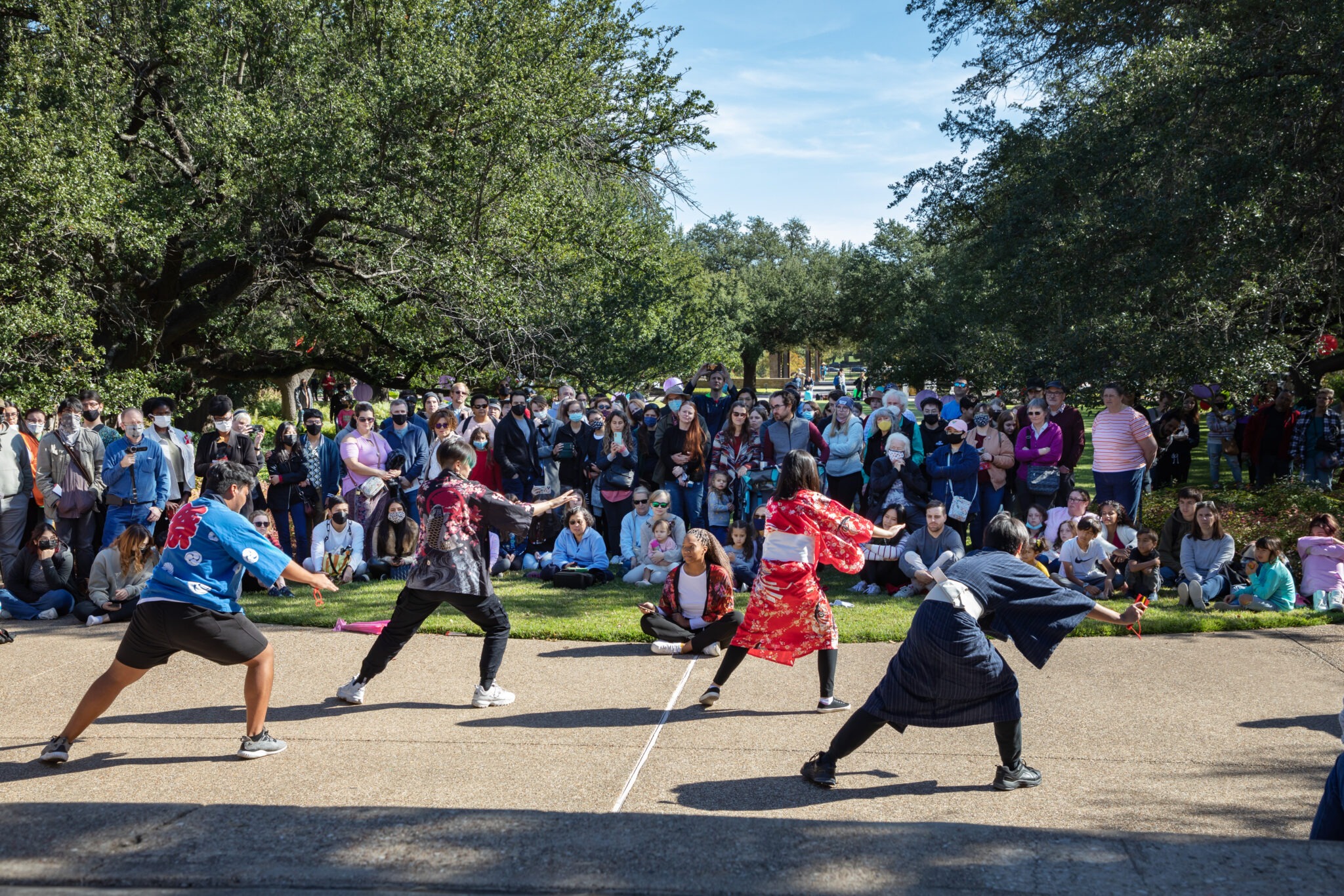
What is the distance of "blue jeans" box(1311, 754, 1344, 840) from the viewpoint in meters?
3.80

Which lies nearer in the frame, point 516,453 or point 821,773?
point 821,773

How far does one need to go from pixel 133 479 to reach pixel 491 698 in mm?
4966

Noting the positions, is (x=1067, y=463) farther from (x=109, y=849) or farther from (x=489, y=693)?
(x=109, y=849)

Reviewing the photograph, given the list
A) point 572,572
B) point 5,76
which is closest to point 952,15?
point 572,572

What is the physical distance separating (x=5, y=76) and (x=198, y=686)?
9.83m

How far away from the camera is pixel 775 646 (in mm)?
5969

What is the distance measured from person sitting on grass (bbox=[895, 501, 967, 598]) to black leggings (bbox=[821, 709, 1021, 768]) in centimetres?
438

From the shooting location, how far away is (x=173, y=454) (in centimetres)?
966

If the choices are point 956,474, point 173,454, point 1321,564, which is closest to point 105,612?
point 173,454

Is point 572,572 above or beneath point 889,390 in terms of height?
beneath

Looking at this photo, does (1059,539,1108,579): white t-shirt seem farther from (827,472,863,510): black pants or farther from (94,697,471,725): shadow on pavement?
(94,697,471,725): shadow on pavement

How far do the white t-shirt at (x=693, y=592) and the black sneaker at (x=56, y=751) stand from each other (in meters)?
3.92

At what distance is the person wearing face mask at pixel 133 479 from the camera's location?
9.33 meters

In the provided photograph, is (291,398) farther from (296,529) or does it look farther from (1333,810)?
(1333,810)
